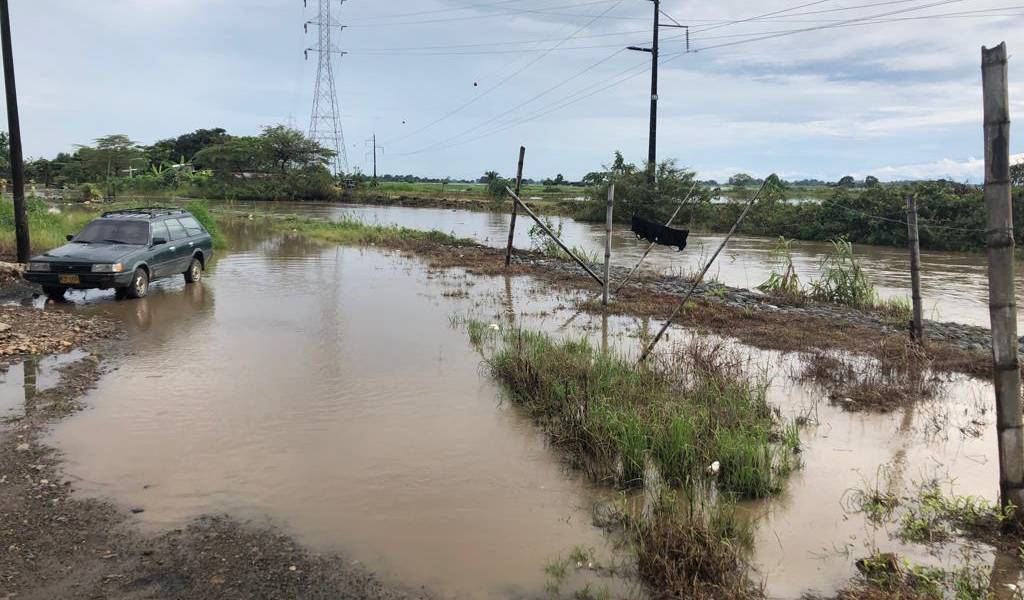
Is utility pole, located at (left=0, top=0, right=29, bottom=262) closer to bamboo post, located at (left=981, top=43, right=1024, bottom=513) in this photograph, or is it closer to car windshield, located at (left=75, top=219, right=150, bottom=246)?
car windshield, located at (left=75, top=219, right=150, bottom=246)

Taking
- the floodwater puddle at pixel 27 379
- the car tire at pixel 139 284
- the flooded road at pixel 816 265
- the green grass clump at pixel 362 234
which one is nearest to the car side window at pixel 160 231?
the car tire at pixel 139 284

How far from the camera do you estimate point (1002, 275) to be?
4.48 m

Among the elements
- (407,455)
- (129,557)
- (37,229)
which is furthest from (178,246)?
(129,557)

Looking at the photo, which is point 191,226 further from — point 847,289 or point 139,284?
point 847,289

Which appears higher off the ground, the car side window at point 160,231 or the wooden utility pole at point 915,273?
the car side window at point 160,231

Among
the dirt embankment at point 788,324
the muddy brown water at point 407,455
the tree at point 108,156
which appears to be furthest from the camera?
the tree at point 108,156

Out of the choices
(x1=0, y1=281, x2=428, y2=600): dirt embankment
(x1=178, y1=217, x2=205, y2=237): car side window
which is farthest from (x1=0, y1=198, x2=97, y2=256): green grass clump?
(x1=0, y1=281, x2=428, y2=600): dirt embankment

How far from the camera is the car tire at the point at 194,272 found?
1495 centimetres

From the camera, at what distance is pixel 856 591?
3895 mm

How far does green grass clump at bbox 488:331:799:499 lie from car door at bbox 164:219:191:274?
8735 mm

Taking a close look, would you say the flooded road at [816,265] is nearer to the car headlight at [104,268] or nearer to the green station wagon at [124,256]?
the green station wagon at [124,256]

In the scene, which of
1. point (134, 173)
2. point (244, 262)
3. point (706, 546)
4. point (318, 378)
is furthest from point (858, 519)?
point (134, 173)

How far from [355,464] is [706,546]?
308cm

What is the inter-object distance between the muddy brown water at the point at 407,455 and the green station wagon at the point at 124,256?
154 centimetres
